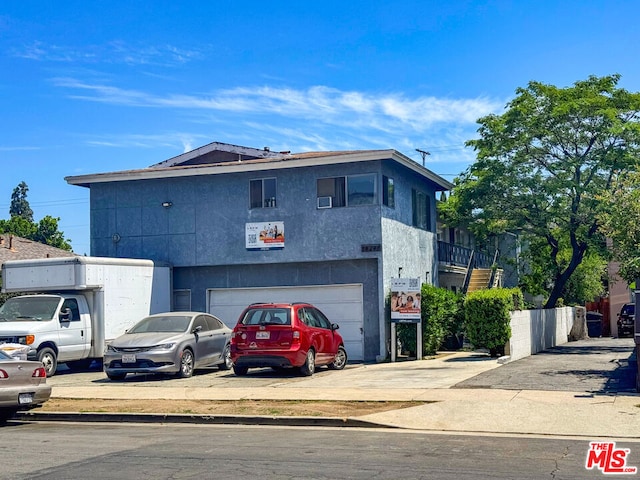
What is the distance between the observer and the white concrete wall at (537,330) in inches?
898

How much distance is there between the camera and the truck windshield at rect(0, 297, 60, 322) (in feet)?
67.8

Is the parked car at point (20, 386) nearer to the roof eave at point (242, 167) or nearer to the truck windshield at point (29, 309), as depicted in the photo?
the truck windshield at point (29, 309)

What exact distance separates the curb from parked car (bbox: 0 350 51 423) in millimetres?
702

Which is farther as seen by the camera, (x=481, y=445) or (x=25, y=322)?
(x=25, y=322)

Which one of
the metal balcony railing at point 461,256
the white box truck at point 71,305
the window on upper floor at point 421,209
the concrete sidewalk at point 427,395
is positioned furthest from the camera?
the metal balcony railing at point 461,256

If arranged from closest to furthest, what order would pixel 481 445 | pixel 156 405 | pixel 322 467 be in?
pixel 322 467 → pixel 481 445 → pixel 156 405

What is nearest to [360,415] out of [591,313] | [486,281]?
[486,281]

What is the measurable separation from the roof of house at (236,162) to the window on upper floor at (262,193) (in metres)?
0.48

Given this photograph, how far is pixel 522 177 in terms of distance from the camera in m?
28.7

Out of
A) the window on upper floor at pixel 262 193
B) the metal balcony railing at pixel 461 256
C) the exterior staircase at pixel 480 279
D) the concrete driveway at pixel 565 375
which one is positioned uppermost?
the window on upper floor at pixel 262 193

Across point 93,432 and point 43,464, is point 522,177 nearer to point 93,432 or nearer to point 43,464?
point 93,432

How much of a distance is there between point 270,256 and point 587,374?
1079 centimetres
